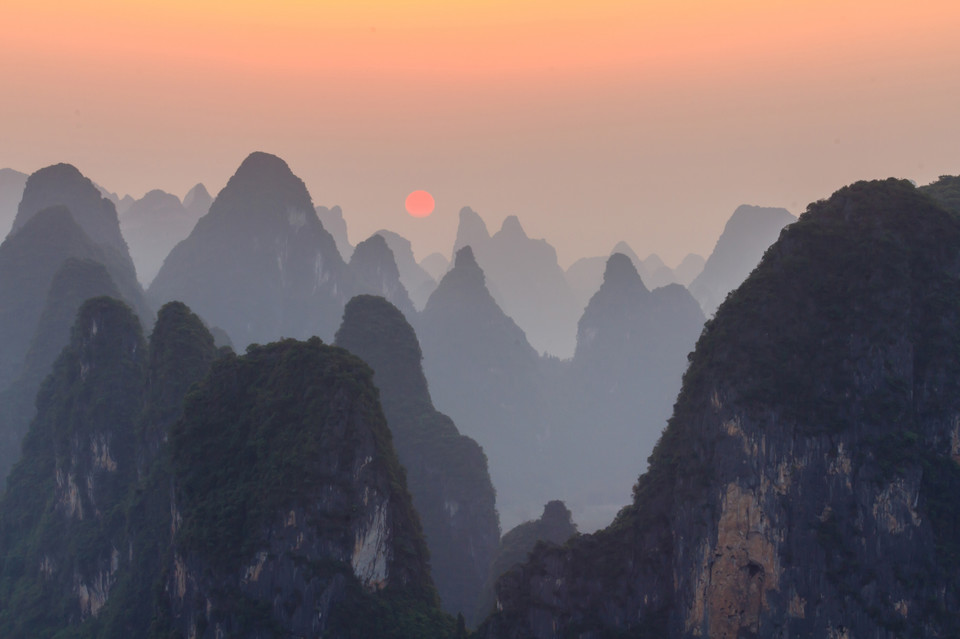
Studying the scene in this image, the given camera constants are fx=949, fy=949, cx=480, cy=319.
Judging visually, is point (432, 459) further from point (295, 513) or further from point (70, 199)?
point (70, 199)

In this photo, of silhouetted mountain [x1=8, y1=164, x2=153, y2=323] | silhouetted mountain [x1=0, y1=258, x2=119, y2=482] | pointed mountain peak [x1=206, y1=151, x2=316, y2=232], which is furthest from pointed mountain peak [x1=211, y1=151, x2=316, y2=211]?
silhouetted mountain [x1=0, y1=258, x2=119, y2=482]

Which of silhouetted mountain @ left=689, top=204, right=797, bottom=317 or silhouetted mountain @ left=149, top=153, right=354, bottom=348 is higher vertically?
silhouetted mountain @ left=689, top=204, right=797, bottom=317

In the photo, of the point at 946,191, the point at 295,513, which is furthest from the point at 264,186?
the point at 946,191

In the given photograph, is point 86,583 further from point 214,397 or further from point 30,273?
point 30,273

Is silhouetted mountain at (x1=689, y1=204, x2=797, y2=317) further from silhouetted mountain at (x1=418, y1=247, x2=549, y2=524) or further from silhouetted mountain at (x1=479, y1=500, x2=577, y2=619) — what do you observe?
silhouetted mountain at (x1=479, y1=500, x2=577, y2=619)

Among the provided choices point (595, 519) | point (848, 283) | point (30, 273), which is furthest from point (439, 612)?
point (595, 519)
